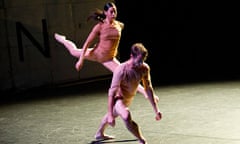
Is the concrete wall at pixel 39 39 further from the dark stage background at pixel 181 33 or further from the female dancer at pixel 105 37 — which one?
the female dancer at pixel 105 37

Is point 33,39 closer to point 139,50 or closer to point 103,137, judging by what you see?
point 103,137

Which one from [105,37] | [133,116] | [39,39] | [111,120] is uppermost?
[105,37]

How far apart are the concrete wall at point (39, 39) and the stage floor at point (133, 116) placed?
0.69 m

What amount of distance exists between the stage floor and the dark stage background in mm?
2468

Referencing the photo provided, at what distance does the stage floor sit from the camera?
A: 5.66 meters

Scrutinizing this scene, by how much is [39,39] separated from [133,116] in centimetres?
392

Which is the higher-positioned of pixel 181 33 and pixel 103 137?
pixel 103 137

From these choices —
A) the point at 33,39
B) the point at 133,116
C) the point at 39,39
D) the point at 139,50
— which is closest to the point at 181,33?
the point at 39,39

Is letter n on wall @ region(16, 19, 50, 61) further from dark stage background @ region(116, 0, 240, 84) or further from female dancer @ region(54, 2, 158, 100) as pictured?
female dancer @ region(54, 2, 158, 100)

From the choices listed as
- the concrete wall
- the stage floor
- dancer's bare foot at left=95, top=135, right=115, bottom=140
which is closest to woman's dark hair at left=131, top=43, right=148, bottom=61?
the stage floor

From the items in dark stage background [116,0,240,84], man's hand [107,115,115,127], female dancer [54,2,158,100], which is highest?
female dancer [54,2,158,100]

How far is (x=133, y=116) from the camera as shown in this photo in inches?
267

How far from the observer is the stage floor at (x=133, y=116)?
5660 mm

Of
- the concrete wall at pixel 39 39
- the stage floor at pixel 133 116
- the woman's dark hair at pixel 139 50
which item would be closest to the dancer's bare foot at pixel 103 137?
the stage floor at pixel 133 116
